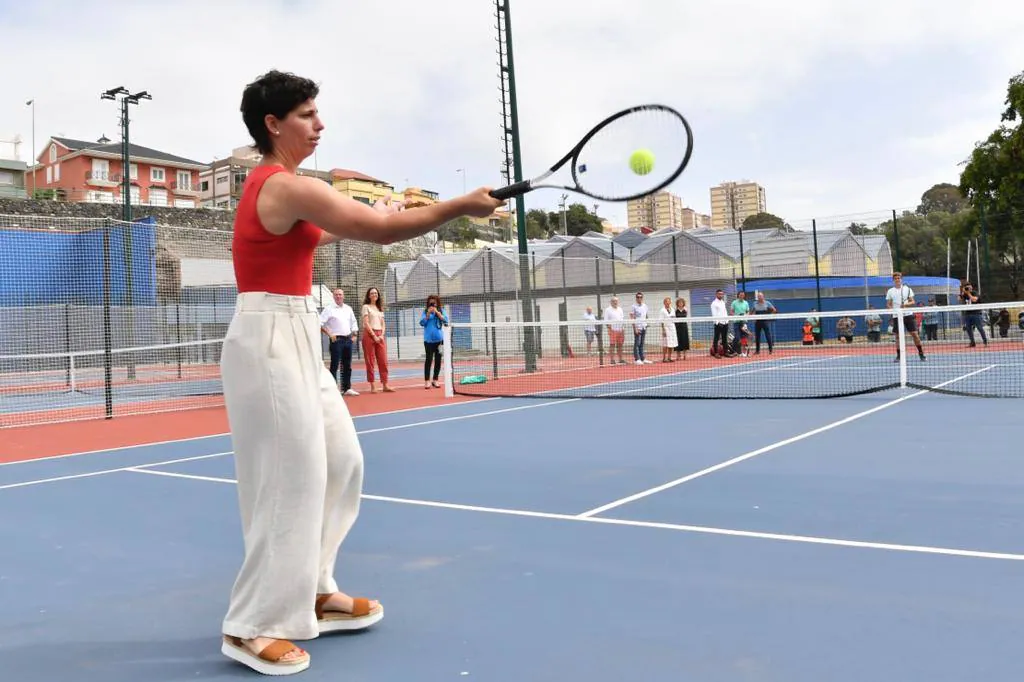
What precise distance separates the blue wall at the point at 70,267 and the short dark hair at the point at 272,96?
35.8 ft

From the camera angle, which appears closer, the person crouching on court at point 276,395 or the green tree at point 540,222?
the person crouching on court at point 276,395

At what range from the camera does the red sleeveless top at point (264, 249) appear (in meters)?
2.49

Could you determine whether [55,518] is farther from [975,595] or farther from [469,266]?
[469,266]

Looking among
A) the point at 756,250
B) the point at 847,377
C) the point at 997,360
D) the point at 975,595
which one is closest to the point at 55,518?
the point at 975,595

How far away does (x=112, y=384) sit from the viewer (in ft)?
42.6

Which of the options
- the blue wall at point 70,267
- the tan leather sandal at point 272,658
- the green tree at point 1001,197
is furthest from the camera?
the green tree at point 1001,197

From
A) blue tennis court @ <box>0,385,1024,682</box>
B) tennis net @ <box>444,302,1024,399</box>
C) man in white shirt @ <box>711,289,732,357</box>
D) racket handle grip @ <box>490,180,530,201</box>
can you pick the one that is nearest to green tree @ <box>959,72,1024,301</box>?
tennis net @ <box>444,302,1024,399</box>

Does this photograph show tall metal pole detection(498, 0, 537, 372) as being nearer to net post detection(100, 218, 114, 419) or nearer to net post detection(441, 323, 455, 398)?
net post detection(441, 323, 455, 398)

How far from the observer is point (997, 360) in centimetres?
1507

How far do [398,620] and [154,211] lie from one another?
4811 centimetres

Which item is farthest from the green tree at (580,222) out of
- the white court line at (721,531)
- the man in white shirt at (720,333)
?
the white court line at (721,531)

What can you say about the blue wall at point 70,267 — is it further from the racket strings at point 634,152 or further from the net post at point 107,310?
the racket strings at point 634,152

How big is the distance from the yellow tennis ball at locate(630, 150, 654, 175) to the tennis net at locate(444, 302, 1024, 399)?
20.9ft

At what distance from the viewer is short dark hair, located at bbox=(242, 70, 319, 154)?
2.55 meters
